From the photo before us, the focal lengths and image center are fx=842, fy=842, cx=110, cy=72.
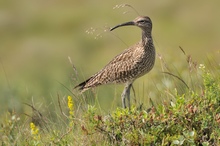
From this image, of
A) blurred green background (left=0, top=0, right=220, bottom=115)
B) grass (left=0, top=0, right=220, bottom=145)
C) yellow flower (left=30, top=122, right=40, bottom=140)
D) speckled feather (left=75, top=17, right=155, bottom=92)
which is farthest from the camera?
blurred green background (left=0, top=0, right=220, bottom=115)

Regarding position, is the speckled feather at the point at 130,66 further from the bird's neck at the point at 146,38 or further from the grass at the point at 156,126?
the grass at the point at 156,126

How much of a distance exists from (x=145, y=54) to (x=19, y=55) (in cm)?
1678

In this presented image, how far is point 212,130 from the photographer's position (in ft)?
22.0

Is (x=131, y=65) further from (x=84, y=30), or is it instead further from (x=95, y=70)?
(x=84, y=30)

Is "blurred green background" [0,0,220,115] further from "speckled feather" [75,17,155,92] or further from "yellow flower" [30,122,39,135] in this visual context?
"yellow flower" [30,122,39,135]

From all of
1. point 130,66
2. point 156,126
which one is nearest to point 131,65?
point 130,66

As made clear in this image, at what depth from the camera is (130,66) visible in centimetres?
1023

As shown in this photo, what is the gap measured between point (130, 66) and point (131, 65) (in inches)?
0.9

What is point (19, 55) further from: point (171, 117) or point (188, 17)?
point (171, 117)

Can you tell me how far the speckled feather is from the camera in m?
10.0

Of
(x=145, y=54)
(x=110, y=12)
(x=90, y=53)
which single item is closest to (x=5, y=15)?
(x=110, y=12)

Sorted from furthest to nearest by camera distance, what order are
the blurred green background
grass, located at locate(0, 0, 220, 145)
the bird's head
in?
the blurred green background → the bird's head → grass, located at locate(0, 0, 220, 145)

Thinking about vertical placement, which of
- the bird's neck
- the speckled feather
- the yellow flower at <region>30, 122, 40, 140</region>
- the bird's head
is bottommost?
the speckled feather

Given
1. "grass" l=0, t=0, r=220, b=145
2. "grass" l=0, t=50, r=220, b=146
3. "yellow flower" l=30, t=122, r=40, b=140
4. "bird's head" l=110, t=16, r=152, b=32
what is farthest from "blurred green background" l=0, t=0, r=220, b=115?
"grass" l=0, t=50, r=220, b=146
